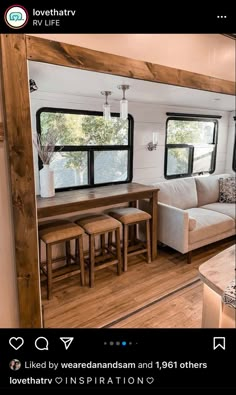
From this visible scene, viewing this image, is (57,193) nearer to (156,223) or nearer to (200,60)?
(156,223)

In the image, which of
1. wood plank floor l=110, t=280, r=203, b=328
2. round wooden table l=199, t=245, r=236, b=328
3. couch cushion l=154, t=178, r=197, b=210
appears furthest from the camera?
couch cushion l=154, t=178, r=197, b=210

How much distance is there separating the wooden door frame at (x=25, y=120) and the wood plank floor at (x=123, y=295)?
0.56m

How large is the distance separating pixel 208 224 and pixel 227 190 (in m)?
1.20

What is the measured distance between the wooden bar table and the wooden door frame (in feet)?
2.36

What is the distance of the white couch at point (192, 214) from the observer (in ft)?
9.14

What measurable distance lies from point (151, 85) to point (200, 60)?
432 mm

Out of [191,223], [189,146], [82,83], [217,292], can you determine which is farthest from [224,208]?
[217,292]

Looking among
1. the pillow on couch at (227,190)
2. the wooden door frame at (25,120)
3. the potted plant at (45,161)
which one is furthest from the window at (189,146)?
the wooden door frame at (25,120)

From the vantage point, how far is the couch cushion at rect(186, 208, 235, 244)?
2844 millimetres

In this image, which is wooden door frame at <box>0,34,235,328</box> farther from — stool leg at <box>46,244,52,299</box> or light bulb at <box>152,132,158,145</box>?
light bulb at <box>152,132,158,145</box>
